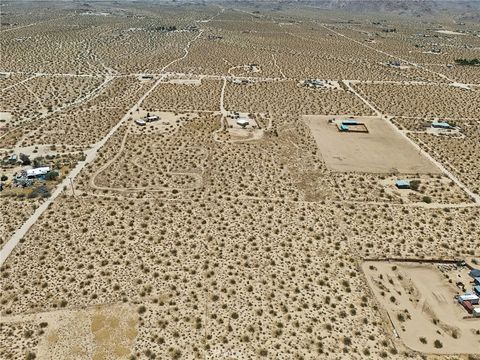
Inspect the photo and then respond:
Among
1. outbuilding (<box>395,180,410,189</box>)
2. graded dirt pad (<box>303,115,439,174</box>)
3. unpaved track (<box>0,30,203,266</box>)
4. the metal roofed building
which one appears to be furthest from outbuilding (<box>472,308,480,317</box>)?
the metal roofed building

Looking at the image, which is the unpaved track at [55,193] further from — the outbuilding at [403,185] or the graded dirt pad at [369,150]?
the outbuilding at [403,185]

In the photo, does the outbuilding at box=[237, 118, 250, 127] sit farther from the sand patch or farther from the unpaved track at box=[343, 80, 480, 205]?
the sand patch

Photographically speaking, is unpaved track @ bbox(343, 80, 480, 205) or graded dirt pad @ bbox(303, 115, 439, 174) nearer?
unpaved track @ bbox(343, 80, 480, 205)

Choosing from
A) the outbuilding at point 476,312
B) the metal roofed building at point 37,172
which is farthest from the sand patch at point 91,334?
the outbuilding at point 476,312

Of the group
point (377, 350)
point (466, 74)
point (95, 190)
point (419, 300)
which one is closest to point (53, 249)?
point (95, 190)

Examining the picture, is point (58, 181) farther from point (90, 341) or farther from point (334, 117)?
point (334, 117)
